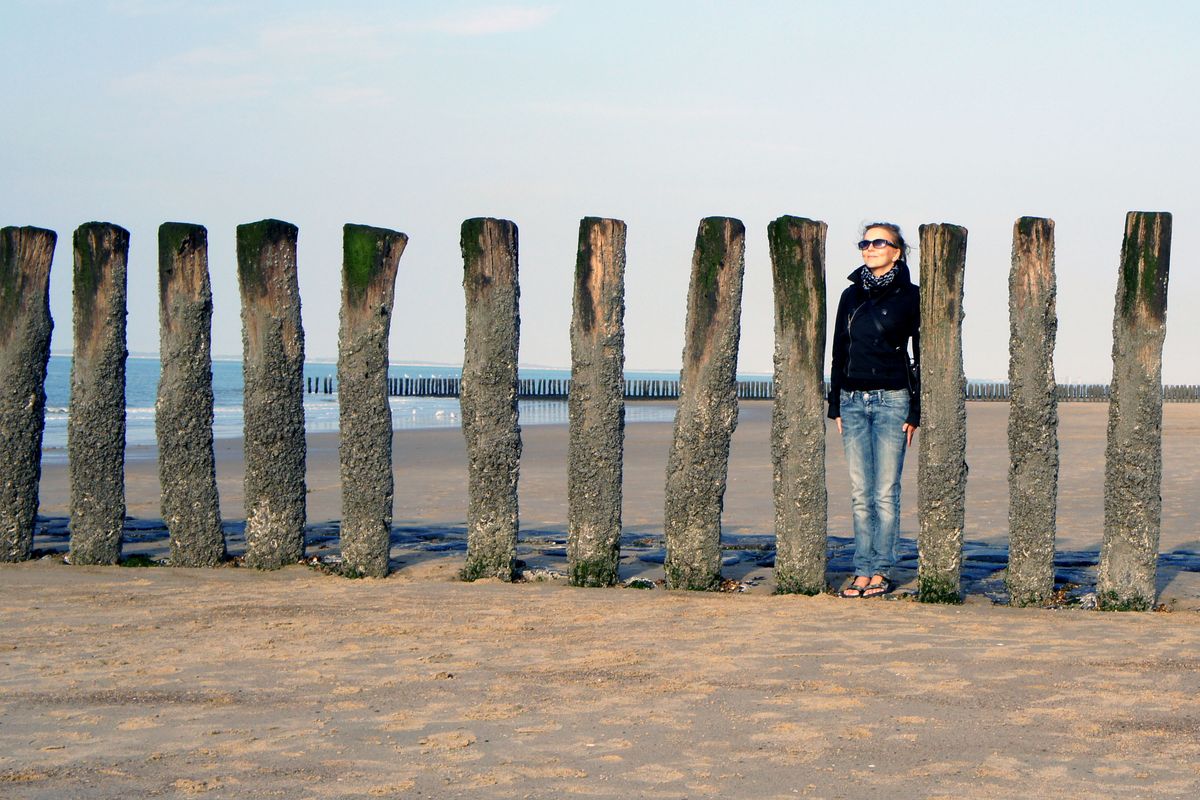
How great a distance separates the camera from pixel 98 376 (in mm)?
8492

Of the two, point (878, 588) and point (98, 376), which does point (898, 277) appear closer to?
point (878, 588)

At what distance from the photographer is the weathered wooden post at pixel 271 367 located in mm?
8164

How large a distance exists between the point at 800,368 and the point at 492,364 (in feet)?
5.64

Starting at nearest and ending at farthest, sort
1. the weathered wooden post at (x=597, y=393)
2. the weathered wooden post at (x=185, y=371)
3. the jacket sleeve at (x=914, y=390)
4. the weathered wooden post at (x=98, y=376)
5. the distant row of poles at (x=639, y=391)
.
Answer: the jacket sleeve at (x=914, y=390), the weathered wooden post at (x=597, y=393), the weathered wooden post at (x=185, y=371), the weathered wooden post at (x=98, y=376), the distant row of poles at (x=639, y=391)

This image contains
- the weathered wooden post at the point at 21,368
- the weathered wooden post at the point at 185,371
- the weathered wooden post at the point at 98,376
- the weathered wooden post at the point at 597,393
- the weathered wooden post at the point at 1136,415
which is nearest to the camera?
the weathered wooden post at the point at 1136,415

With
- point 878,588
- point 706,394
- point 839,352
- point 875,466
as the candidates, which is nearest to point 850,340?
point 839,352

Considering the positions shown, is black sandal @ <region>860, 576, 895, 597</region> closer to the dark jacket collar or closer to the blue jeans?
the blue jeans

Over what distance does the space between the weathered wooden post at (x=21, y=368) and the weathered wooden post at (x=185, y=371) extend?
1.00m

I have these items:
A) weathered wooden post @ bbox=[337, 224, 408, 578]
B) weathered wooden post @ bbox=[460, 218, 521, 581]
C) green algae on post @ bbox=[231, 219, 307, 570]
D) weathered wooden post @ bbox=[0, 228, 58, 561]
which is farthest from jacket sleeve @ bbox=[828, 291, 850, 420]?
weathered wooden post @ bbox=[0, 228, 58, 561]

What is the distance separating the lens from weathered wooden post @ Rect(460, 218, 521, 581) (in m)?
7.82

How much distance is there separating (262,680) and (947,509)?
363cm

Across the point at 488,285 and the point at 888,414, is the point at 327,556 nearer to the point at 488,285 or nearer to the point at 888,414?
the point at 488,285

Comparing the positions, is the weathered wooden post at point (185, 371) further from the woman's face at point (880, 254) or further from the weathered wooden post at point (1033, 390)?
the weathered wooden post at point (1033, 390)

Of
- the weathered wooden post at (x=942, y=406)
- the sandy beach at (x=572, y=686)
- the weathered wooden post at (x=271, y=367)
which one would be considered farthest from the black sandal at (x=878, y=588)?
the weathered wooden post at (x=271, y=367)
